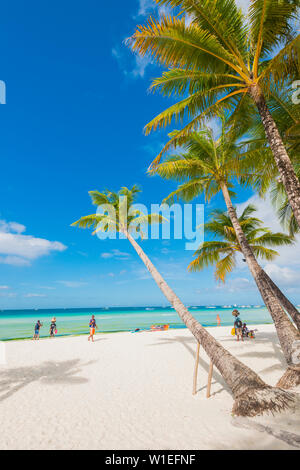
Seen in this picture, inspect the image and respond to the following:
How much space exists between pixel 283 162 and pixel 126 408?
668 cm

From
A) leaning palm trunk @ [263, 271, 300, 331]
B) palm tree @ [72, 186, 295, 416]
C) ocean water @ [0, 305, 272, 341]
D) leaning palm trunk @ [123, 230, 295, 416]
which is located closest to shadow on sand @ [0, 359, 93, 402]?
palm tree @ [72, 186, 295, 416]

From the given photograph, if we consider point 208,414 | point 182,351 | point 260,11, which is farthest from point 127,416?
point 260,11

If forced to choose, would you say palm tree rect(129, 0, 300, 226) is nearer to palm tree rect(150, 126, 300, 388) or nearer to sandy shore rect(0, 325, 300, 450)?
palm tree rect(150, 126, 300, 388)

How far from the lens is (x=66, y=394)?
613cm

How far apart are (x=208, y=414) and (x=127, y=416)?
170 cm

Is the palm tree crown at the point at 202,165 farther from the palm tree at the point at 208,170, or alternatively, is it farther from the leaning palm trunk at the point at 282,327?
the leaning palm trunk at the point at 282,327

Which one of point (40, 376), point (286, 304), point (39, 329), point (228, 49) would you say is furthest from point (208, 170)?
point (39, 329)

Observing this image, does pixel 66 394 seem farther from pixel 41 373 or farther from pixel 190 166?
pixel 190 166

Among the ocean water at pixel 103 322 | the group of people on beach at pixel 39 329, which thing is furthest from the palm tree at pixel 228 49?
the ocean water at pixel 103 322

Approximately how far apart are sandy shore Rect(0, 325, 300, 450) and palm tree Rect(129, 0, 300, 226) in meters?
4.34

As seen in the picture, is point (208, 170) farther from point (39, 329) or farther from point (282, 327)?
point (39, 329)

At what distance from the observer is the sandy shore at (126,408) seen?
3701mm

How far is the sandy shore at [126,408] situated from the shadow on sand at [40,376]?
0.10 ft

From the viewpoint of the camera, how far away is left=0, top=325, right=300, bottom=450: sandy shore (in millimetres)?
3701
